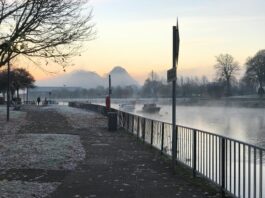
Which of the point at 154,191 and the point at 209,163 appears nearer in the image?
the point at 154,191

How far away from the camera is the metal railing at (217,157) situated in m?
7.99

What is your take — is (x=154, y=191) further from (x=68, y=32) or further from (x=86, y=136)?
(x=86, y=136)

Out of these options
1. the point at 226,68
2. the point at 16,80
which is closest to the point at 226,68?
the point at 226,68

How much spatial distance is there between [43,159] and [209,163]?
5077 millimetres

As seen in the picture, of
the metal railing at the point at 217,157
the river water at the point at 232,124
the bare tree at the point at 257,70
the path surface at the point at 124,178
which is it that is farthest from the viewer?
the bare tree at the point at 257,70

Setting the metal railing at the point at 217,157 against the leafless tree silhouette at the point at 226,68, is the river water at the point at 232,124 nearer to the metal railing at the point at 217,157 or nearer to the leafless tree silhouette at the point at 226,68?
the metal railing at the point at 217,157

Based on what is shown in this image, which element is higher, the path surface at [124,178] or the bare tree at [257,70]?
the bare tree at [257,70]

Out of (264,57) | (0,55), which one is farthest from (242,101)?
(0,55)

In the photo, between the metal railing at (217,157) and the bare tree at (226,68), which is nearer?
the metal railing at (217,157)

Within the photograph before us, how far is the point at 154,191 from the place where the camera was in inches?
358

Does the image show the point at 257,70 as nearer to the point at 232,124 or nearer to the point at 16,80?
the point at 16,80

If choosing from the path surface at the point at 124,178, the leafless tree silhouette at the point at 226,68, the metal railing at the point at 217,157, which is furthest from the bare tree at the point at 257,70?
the path surface at the point at 124,178

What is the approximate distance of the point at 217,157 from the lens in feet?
34.3

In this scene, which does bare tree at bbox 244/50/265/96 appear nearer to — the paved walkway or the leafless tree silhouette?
the leafless tree silhouette
